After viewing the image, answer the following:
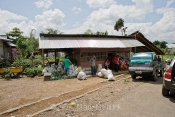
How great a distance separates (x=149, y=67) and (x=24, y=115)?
786 centimetres

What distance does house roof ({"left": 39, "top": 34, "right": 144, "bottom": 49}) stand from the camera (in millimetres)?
10852

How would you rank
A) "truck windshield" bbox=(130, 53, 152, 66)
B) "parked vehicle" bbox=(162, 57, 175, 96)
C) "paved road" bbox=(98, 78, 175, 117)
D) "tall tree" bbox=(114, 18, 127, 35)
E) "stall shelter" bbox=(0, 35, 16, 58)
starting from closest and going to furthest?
"paved road" bbox=(98, 78, 175, 117), "parked vehicle" bbox=(162, 57, 175, 96), "truck windshield" bbox=(130, 53, 152, 66), "stall shelter" bbox=(0, 35, 16, 58), "tall tree" bbox=(114, 18, 127, 35)

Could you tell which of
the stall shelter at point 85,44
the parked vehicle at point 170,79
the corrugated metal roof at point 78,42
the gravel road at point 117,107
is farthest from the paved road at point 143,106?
the corrugated metal roof at point 78,42

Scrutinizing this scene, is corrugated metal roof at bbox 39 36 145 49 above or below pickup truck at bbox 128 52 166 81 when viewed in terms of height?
above

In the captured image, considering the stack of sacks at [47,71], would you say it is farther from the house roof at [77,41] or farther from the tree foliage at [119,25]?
the tree foliage at [119,25]

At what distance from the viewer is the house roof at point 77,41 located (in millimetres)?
10852

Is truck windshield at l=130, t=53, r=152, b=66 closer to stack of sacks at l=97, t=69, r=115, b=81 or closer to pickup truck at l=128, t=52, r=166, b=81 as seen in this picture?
pickup truck at l=128, t=52, r=166, b=81

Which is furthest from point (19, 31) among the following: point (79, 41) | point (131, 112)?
point (131, 112)

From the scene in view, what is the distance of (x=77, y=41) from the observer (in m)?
12.2

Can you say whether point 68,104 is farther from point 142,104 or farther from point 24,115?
point 142,104

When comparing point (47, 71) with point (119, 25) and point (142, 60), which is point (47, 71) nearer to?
point (142, 60)

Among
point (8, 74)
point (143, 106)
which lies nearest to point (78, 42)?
point (8, 74)

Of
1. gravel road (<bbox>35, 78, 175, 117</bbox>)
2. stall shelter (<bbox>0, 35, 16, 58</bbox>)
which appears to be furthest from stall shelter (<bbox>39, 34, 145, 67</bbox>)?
stall shelter (<bbox>0, 35, 16, 58</bbox>)

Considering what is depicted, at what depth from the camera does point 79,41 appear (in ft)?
40.3
